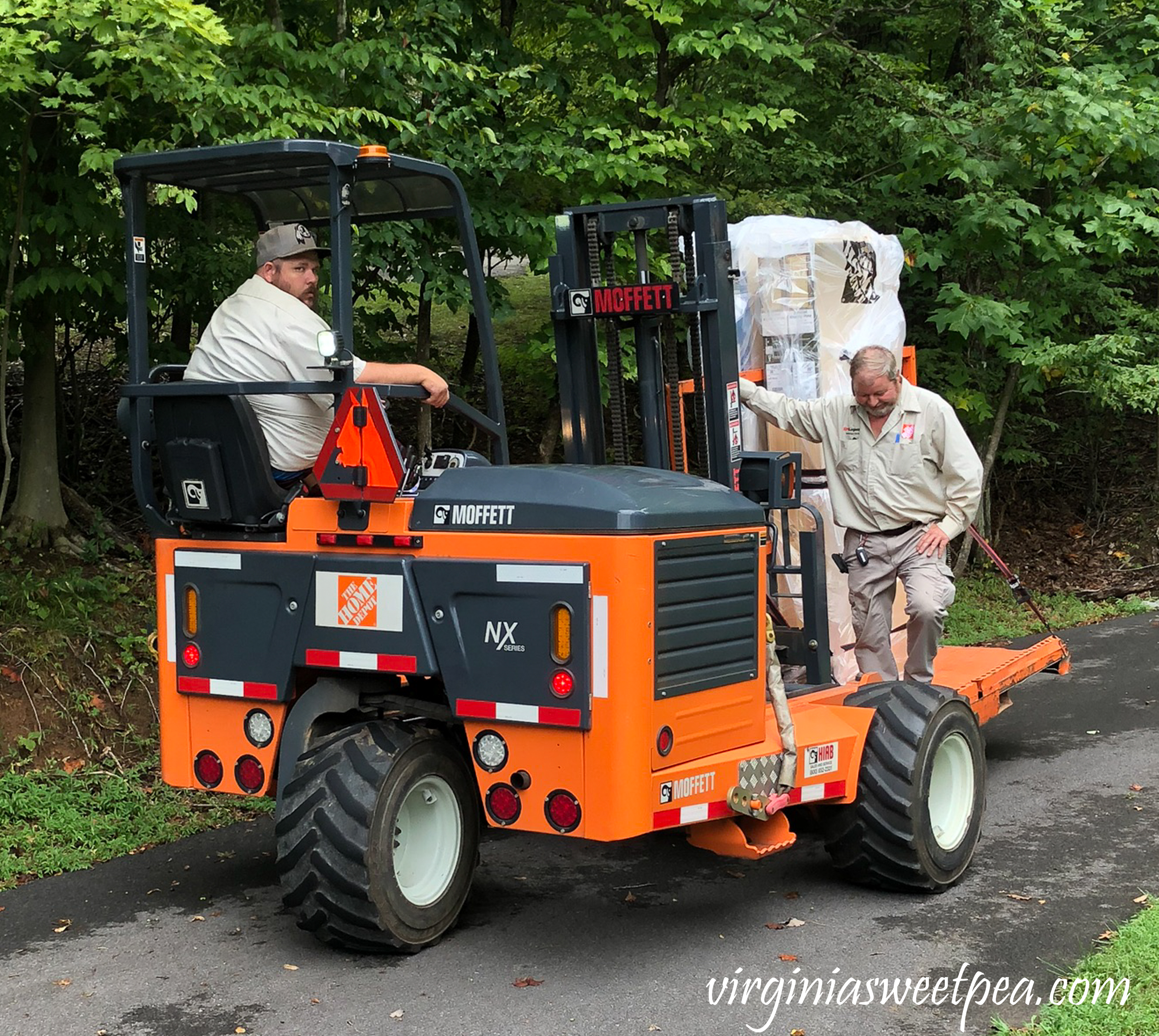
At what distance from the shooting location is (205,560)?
516 cm

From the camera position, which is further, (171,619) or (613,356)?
(613,356)

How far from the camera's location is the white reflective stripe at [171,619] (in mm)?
5254

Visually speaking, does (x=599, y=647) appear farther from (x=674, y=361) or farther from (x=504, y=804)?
(x=674, y=361)

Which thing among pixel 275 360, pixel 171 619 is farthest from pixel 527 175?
pixel 171 619

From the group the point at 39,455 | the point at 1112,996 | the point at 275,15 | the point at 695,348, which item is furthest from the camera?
the point at 39,455

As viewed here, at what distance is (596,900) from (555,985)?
36.3 inches

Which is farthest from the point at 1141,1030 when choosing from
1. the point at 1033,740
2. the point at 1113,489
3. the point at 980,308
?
the point at 1113,489

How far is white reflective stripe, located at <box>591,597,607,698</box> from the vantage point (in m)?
4.50

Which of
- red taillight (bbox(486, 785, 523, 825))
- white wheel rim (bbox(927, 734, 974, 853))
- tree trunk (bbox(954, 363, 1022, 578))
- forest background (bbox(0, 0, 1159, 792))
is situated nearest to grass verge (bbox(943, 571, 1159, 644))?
tree trunk (bbox(954, 363, 1022, 578))

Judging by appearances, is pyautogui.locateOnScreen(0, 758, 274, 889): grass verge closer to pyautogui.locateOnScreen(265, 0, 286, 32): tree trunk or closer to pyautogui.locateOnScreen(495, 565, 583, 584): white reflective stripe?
pyautogui.locateOnScreen(495, 565, 583, 584): white reflective stripe

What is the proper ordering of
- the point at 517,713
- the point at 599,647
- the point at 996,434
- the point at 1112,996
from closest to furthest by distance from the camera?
the point at 1112,996
the point at 599,647
the point at 517,713
the point at 996,434

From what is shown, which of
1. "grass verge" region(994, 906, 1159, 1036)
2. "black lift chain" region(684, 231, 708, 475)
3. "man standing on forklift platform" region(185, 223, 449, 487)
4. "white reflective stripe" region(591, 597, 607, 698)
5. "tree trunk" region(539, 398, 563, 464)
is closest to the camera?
"grass verge" region(994, 906, 1159, 1036)

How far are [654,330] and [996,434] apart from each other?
811 cm

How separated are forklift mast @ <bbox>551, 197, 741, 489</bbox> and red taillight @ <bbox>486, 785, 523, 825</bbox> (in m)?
1.93
